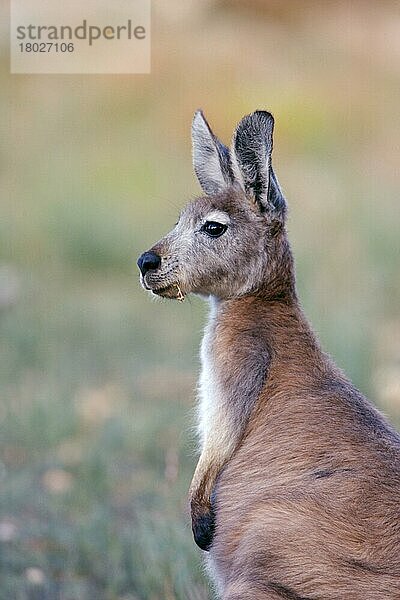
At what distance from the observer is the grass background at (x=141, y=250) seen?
7.34 m

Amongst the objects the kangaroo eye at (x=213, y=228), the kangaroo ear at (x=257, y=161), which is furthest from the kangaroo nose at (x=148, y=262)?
→ the kangaroo ear at (x=257, y=161)

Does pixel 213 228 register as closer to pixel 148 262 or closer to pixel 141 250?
pixel 148 262

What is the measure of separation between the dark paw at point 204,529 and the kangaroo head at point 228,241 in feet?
2.88

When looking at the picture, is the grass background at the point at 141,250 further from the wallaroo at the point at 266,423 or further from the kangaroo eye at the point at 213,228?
the kangaroo eye at the point at 213,228

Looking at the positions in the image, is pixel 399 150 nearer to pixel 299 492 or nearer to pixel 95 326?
pixel 95 326

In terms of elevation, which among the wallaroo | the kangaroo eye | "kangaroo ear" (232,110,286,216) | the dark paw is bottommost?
the dark paw

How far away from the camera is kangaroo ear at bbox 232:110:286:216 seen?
480cm

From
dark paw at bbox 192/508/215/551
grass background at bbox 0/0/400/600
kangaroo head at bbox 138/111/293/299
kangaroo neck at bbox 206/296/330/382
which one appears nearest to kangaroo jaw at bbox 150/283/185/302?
kangaroo head at bbox 138/111/293/299

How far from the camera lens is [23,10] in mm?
11742

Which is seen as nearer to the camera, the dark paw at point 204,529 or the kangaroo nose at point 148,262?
the dark paw at point 204,529

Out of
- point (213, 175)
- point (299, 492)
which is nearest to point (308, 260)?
point (213, 175)

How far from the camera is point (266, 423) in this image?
4727mm

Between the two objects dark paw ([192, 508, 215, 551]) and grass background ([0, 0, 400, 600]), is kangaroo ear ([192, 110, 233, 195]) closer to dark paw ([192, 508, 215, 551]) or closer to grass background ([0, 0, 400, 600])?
dark paw ([192, 508, 215, 551])

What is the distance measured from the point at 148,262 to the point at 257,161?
59 centimetres
